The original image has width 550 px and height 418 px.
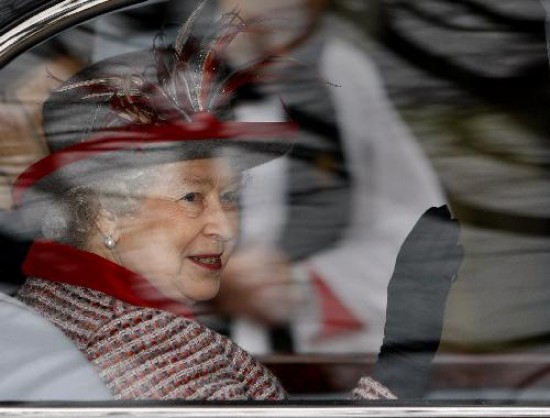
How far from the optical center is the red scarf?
1873 millimetres

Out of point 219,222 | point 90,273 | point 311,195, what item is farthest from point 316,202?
point 90,273

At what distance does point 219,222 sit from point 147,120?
0.70ft

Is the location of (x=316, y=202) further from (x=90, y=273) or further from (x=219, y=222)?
(x=90, y=273)

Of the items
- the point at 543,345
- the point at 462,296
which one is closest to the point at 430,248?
the point at 462,296

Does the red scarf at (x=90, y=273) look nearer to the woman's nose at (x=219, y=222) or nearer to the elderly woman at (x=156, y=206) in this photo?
the elderly woman at (x=156, y=206)

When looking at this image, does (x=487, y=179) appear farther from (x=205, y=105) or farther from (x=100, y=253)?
(x=100, y=253)

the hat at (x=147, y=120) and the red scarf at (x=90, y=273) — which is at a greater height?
the hat at (x=147, y=120)

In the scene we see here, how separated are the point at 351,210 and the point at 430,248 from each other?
165 millimetres

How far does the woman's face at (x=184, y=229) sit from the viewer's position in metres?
1.89

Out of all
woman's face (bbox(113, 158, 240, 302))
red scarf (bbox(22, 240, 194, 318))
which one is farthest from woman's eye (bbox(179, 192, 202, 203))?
red scarf (bbox(22, 240, 194, 318))

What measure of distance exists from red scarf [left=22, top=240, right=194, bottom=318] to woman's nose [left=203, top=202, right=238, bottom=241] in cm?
14

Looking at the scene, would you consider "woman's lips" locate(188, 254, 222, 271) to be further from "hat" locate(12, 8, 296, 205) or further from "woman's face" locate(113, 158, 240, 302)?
"hat" locate(12, 8, 296, 205)

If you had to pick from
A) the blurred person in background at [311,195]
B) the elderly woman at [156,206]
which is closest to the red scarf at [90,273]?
the elderly woman at [156,206]

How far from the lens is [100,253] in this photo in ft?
6.21
